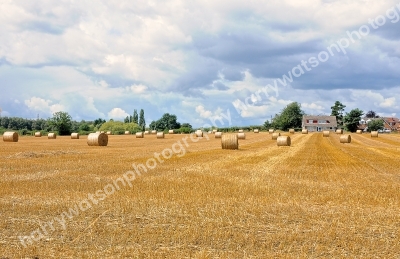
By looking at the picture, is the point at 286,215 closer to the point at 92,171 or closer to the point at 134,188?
the point at 134,188

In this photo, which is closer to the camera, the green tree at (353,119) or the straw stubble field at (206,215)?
the straw stubble field at (206,215)

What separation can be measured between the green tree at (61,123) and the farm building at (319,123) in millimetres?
85202

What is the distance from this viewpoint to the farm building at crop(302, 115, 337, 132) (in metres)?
151

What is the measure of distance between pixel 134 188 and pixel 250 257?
7252mm

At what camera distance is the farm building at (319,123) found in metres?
151

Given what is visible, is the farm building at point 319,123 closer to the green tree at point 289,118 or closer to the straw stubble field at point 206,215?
the green tree at point 289,118

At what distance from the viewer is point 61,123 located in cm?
9562

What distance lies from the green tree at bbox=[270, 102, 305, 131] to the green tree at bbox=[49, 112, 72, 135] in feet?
242

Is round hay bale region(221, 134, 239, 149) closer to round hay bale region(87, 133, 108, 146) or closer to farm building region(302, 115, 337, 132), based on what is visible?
round hay bale region(87, 133, 108, 146)

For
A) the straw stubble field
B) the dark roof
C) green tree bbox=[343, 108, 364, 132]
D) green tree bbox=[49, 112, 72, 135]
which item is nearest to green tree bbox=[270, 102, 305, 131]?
the dark roof

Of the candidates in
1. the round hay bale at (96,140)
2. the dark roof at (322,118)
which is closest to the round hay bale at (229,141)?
the round hay bale at (96,140)

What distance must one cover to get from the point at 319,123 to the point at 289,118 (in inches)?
425

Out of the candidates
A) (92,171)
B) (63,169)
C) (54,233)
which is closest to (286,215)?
(54,233)

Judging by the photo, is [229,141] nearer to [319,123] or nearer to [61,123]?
[61,123]
